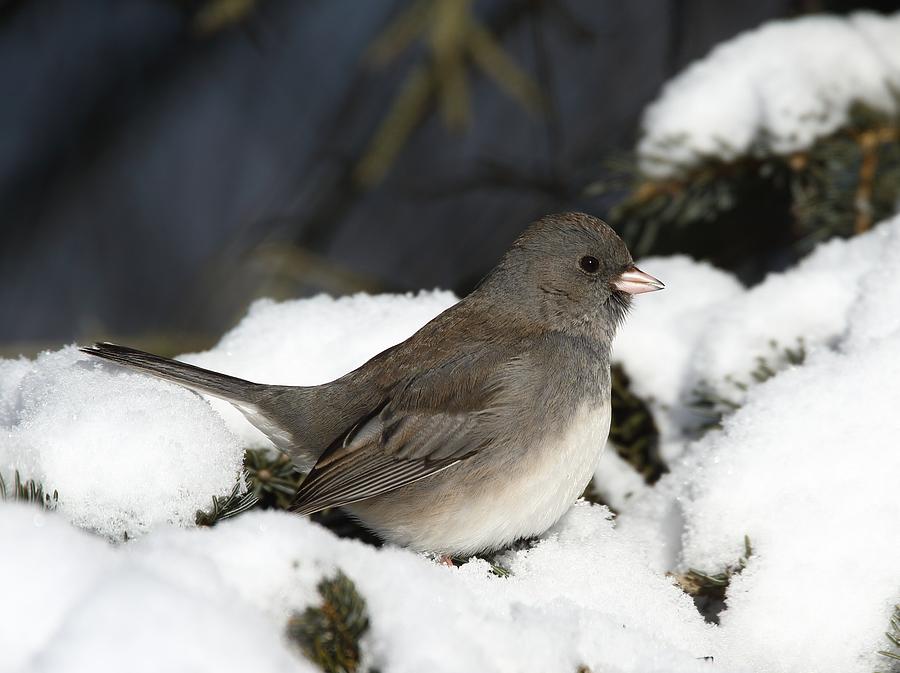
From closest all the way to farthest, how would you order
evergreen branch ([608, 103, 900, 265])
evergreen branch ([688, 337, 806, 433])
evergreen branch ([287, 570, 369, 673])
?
evergreen branch ([287, 570, 369, 673])
evergreen branch ([688, 337, 806, 433])
evergreen branch ([608, 103, 900, 265])

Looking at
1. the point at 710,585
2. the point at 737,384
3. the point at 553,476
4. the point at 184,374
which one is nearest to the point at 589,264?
the point at 737,384

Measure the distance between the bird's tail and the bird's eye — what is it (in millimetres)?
971

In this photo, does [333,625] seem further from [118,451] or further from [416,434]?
[416,434]

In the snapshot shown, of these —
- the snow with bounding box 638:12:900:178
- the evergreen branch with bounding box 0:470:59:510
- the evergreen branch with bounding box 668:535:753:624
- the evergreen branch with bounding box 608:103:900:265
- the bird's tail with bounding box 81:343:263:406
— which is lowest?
the evergreen branch with bounding box 668:535:753:624

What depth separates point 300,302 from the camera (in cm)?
266

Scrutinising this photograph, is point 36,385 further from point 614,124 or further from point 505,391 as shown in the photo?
point 614,124

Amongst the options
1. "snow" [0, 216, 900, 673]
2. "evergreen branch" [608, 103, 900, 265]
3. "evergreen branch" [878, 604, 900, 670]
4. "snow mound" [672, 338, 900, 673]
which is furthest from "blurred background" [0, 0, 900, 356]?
"evergreen branch" [878, 604, 900, 670]

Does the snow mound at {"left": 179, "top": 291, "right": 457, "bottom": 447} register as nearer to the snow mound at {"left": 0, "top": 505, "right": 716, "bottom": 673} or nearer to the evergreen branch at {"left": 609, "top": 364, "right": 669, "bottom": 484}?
the evergreen branch at {"left": 609, "top": 364, "right": 669, "bottom": 484}

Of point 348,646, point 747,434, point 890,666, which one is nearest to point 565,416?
point 747,434

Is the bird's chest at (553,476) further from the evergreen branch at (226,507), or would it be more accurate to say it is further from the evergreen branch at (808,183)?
the evergreen branch at (808,183)

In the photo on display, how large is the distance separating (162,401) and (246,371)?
583mm

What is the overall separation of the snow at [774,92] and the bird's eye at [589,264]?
513mm

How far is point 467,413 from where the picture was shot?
2213mm

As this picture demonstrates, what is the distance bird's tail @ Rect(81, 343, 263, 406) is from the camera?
217 cm
